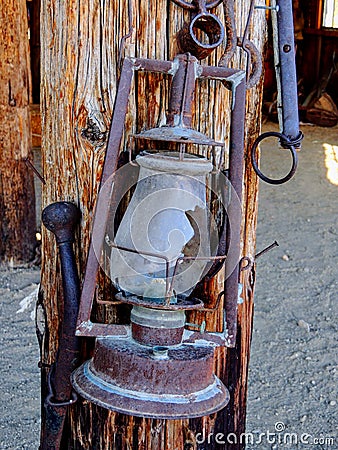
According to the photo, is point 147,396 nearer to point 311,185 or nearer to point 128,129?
point 128,129

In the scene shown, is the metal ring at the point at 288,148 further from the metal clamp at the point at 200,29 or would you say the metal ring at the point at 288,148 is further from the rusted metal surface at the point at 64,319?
the rusted metal surface at the point at 64,319

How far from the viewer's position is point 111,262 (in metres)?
1.39

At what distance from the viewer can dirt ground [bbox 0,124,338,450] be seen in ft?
9.27

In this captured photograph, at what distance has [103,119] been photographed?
150cm

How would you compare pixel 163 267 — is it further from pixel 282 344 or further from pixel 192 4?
pixel 282 344

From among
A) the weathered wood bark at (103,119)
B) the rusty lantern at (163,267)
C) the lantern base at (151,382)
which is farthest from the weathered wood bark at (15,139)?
the lantern base at (151,382)

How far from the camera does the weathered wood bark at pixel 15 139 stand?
13.2 ft

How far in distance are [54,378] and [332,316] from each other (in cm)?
257

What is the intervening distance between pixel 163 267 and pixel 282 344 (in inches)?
93.7

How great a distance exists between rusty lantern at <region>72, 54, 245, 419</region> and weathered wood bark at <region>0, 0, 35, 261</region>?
2.93 m

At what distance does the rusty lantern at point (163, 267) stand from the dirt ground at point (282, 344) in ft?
5.06

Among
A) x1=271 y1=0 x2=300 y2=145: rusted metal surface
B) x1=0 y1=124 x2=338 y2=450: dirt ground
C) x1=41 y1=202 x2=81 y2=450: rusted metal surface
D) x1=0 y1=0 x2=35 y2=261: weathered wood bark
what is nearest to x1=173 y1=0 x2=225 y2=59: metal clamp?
x1=271 y1=0 x2=300 y2=145: rusted metal surface

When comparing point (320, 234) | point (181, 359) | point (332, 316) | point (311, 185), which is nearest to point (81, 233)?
point (181, 359)

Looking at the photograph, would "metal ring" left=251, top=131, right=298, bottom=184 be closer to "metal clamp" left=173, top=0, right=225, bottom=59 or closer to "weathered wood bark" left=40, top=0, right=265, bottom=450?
"weathered wood bark" left=40, top=0, right=265, bottom=450
